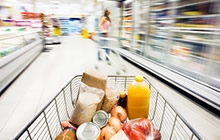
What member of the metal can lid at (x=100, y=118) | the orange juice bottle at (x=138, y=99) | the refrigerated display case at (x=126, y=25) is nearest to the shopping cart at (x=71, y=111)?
the orange juice bottle at (x=138, y=99)

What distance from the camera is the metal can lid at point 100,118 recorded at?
73cm

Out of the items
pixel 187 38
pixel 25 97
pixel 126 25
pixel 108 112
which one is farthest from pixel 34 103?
pixel 126 25

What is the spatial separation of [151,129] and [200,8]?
2178 millimetres

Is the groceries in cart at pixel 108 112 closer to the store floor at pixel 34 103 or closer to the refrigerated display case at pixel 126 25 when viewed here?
the store floor at pixel 34 103

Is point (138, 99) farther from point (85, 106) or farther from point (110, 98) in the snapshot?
point (85, 106)

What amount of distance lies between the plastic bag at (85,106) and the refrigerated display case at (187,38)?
1.32m

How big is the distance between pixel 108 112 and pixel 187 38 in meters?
2.13

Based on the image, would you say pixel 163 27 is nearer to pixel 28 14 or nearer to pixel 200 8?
pixel 200 8

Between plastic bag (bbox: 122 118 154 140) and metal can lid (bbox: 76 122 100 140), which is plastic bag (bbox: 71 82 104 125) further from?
plastic bag (bbox: 122 118 154 140)

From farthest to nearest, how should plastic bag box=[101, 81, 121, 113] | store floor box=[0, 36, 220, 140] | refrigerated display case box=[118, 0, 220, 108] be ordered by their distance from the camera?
refrigerated display case box=[118, 0, 220, 108] → store floor box=[0, 36, 220, 140] → plastic bag box=[101, 81, 121, 113]

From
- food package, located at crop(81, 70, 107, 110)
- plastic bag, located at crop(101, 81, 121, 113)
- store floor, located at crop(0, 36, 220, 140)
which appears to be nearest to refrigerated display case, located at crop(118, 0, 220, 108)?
store floor, located at crop(0, 36, 220, 140)

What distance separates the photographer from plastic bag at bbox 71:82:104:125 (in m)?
0.71

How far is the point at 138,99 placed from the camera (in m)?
0.80

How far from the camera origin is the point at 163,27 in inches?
115
